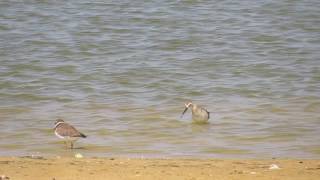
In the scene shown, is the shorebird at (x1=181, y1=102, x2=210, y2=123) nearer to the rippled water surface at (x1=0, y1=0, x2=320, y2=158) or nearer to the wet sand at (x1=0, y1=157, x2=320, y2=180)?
the rippled water surface at (x1=0, y1=0, x2=320, y2=158)

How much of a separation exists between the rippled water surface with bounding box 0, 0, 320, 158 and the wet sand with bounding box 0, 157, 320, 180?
4.02ft

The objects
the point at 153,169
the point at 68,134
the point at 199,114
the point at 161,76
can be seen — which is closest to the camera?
the point at 153,169

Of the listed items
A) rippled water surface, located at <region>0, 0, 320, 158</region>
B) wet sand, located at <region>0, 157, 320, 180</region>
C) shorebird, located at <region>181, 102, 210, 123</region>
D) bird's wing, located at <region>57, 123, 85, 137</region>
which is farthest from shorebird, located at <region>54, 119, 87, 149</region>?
shorebird, located at <region>181, 102, 210, 123</region>

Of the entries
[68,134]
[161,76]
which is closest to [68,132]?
[68,134]

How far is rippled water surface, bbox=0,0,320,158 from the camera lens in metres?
10.4

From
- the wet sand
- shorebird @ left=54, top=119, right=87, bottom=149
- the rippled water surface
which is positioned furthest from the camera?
the rippled water surface

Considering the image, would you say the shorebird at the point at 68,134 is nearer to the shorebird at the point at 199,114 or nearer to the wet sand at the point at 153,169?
the wet sand at the point at 153,169

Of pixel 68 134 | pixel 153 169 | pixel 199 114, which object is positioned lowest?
pixel 153 169

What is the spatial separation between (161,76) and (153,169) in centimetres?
757

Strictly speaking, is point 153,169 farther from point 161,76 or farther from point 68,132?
point 161,76

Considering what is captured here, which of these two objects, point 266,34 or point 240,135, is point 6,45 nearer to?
point 266,34

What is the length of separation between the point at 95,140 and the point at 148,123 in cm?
131

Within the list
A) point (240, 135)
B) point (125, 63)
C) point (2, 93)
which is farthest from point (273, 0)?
point (240, 135)

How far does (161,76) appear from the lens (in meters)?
15.0
